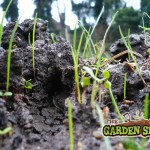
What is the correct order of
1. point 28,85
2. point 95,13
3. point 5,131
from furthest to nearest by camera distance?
point 95,13
point 28,85
point 5,131

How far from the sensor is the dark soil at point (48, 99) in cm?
73

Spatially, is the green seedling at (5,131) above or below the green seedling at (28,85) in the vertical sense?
below

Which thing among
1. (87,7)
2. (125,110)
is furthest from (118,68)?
(87,7)

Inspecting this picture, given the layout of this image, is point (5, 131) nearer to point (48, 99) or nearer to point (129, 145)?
point (129, 145)

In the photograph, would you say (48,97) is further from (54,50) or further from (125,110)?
(125,110)

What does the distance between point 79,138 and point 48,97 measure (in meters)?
0.45

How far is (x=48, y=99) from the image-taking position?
3.71 ft

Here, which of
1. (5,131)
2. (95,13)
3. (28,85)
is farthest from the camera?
(95,13)

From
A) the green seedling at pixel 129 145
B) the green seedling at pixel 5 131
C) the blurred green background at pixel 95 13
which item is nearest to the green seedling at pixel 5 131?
the green seedling at pixel 5 131

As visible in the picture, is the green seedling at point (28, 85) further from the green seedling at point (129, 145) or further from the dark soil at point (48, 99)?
the green seedling at point (129, 145)

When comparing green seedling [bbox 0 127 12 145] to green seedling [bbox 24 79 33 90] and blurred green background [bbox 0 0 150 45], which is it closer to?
green seedling [bbox 24 79 33 90]

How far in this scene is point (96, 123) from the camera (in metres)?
0.75

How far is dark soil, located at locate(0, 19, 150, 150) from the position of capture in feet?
2.38

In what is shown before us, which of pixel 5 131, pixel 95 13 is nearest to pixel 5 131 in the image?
pixel 5 131
